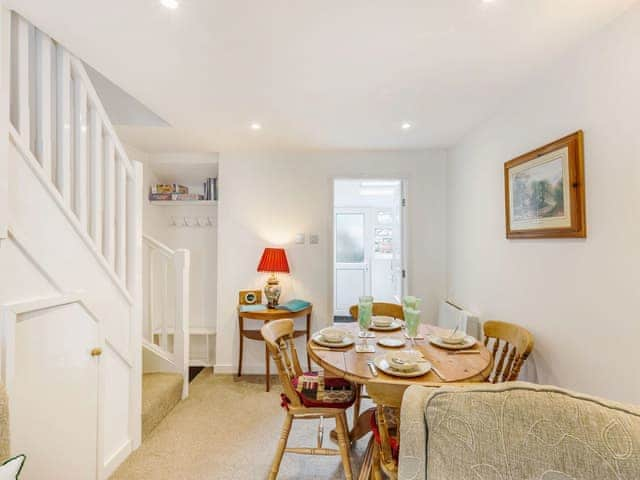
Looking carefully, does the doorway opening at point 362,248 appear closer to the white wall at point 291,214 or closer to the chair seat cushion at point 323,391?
the white wall at point 291,214

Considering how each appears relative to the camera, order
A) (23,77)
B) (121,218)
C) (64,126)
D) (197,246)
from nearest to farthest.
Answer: (23,77)
(64,126)
(121,218)
(197,246)

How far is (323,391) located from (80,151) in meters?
1.91

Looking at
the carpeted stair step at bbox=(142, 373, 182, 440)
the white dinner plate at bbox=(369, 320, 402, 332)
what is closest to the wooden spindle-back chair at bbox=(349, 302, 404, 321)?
the white dinner plate at bbox=(369, 320, 402, 332)

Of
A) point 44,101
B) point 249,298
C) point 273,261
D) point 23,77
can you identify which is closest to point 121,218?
point 44,101

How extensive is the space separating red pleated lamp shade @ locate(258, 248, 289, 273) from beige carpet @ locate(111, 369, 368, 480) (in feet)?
3.76

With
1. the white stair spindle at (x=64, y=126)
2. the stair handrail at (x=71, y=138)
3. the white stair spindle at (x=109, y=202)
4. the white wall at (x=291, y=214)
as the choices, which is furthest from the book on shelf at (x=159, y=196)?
the white stair spindle at (x=64, y=126)

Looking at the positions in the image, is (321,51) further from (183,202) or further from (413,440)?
(183,202)

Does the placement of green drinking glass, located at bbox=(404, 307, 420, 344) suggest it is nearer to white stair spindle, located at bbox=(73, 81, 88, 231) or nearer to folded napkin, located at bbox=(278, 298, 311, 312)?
folded napkin, located at bbox=(278, 298, 311, 312)

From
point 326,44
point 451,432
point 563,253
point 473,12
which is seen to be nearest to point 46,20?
point 326,44

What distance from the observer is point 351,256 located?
6.14 meters

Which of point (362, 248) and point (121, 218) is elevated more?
point (121, 218)

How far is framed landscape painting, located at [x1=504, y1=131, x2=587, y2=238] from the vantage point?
1613 millimetres

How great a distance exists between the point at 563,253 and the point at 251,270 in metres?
2.69

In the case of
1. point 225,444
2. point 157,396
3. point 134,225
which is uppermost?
point 134,225
